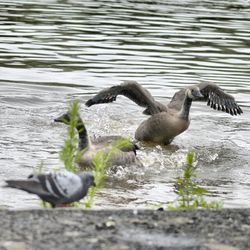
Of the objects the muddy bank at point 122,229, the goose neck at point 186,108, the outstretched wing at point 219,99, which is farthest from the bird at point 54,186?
the outstretched wing at point 219,99

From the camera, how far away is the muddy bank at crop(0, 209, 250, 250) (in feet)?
18.4

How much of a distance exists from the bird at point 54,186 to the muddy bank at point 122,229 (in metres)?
0.32

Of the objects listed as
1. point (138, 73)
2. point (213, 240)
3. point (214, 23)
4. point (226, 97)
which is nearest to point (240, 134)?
point (226, 97)

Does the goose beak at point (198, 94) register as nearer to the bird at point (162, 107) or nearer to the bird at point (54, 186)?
the bird at point (162, 107)

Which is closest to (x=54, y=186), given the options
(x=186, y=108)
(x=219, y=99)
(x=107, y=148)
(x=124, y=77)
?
(x=107, y=148)

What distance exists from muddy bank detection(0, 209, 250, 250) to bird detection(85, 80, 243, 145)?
7.34 m

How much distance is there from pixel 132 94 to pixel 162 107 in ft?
1.73

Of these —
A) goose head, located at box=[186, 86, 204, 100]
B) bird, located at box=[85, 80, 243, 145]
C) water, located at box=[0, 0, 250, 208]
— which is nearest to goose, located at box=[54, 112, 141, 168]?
water, located at box=[0, 0, 250, 208]

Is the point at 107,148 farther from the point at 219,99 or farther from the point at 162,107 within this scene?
the point at 219,99

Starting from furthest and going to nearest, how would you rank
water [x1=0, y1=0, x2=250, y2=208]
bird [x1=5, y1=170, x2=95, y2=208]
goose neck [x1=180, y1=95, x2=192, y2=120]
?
goose neck [x1=180, y1=95, x2=192, y2=120] → water [x1=0, y1=0, x2=250, y2=208] → bird [x1=5, y1=170, x2=95, y2=208]

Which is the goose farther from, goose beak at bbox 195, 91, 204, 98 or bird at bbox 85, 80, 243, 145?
goose beak at bbox 195, 91, 204, 98

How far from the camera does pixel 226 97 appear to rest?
47.4 feet

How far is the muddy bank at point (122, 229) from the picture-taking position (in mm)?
5598

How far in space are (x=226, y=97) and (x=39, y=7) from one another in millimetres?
14515
